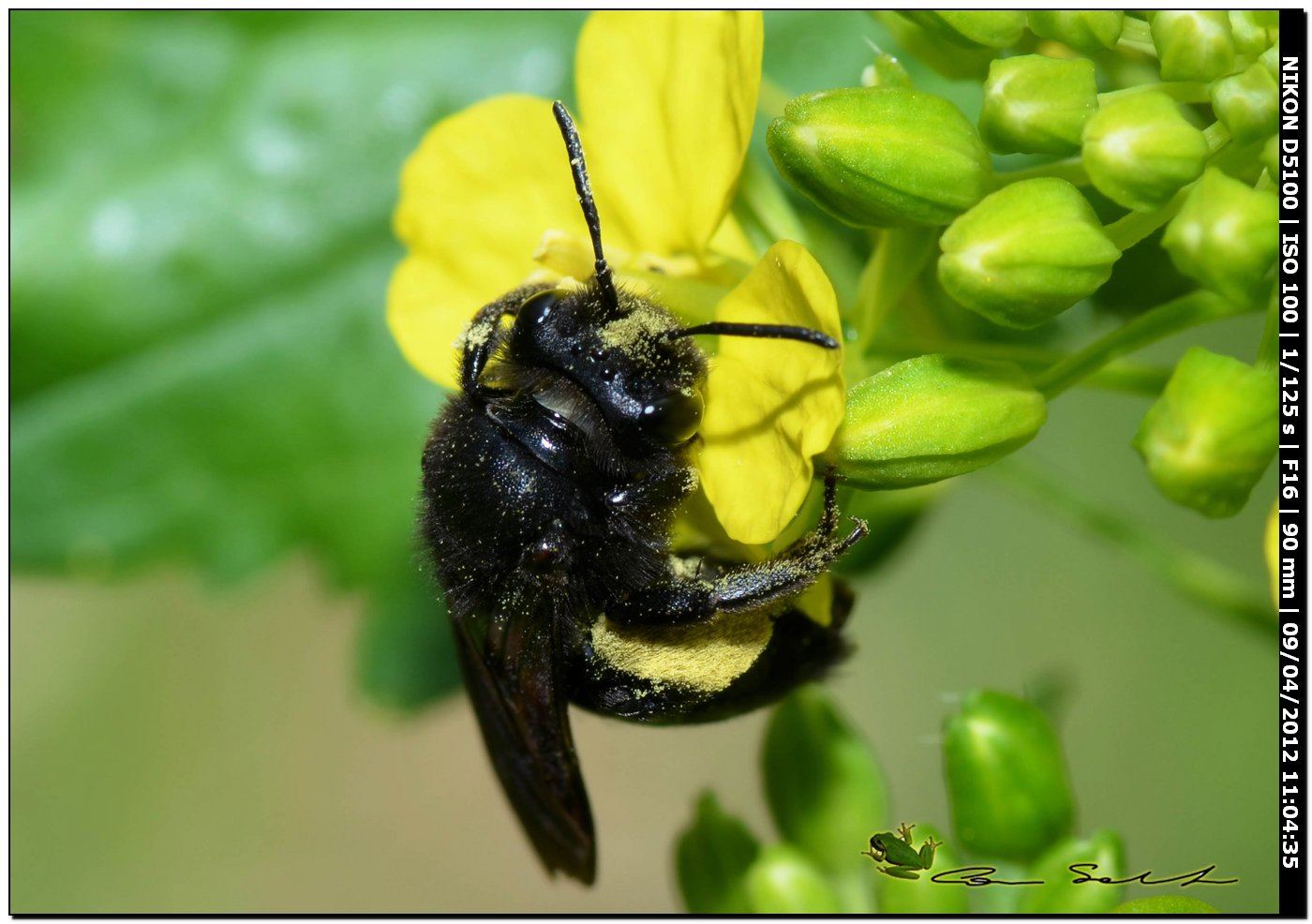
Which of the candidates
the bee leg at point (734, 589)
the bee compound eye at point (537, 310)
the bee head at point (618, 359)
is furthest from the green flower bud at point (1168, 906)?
the bee compound eye at point (537, 310)

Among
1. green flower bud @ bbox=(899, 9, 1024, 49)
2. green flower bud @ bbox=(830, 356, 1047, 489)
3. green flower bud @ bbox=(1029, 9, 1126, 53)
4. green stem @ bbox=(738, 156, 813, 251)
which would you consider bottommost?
green flower bud @ bbox=(830, 356, 1047, 489)

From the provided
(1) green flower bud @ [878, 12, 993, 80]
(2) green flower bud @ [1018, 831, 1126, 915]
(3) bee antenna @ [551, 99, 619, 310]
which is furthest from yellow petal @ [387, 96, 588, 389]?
(2) green flower bud @ [1018, 831, 1126, 915]

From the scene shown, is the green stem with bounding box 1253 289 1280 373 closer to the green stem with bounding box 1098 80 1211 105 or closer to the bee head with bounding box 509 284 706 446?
the green stem with bounding box 1098 80 1211 105

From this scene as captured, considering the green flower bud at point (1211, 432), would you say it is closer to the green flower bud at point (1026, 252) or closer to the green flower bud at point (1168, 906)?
the green flower bud at point (1026, 252)

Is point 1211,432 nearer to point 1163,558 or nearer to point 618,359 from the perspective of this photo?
point 618,359

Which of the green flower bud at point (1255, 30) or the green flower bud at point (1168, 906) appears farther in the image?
the green flower bud at point (1168, 906)

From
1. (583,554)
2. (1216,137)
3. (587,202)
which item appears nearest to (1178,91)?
(1216,137)

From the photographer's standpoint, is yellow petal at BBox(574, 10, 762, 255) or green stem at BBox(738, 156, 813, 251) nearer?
yellow petal at BBox(574, 10, 762, 255)
